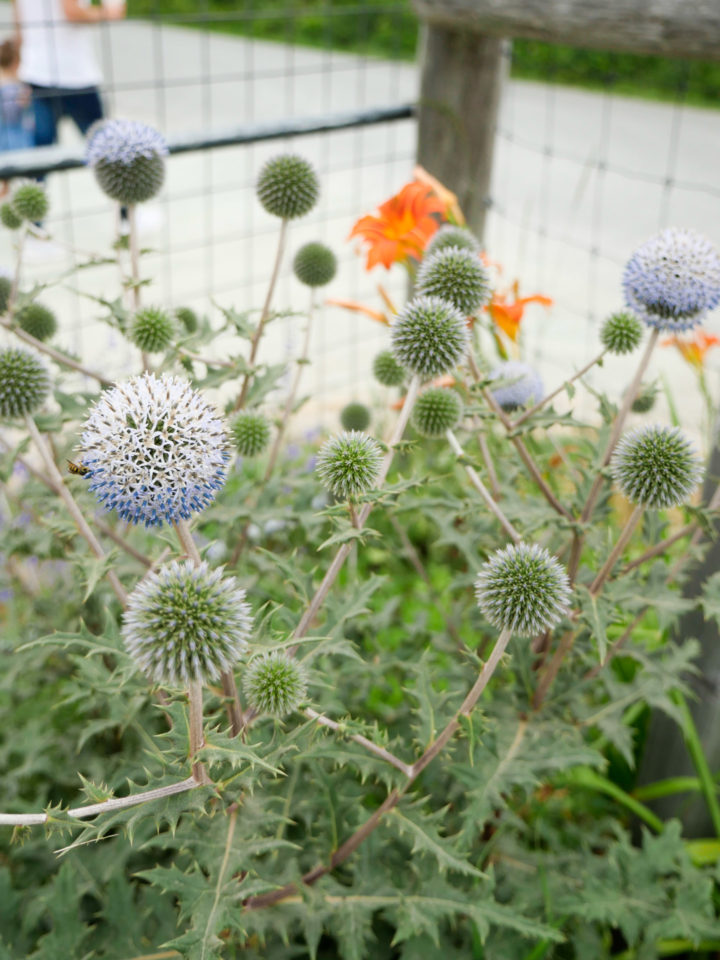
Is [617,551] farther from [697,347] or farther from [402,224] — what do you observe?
[697,347]

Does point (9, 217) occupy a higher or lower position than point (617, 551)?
higher

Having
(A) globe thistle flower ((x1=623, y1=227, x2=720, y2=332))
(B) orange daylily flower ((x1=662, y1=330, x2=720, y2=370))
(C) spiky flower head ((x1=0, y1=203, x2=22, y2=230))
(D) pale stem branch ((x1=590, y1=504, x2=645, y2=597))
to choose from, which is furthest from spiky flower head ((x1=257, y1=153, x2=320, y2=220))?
(B) orange daylily flower ((x1=662, y1=330, x2=720, y2=370))

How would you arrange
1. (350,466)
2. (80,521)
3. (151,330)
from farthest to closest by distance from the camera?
(151,330)
(80,521)
(350,466)

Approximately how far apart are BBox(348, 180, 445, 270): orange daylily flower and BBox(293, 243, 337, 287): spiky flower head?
0.72 ft

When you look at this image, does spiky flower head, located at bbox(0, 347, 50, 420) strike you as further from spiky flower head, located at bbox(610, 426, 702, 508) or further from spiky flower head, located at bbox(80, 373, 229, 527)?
spiky flower head, located at bbox(610, 426, 702, 508)

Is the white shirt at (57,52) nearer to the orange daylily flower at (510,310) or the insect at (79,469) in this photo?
the orange daylily flower at (510,310)

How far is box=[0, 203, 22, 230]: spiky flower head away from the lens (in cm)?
240

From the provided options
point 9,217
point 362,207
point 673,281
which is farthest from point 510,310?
point 362,207

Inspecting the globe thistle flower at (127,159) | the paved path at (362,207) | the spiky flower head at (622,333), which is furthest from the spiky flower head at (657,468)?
the paved path at (362,207)

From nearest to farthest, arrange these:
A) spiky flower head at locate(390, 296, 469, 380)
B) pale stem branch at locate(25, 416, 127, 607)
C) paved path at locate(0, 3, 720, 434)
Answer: pale stem branch at locate(25, 416, 127, 607) < spiky flower head at locate(390, 296, 469, 380) < paved path at locate(0, 3, 720, 434)

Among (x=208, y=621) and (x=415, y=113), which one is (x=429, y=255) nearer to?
(x=208, y=621)

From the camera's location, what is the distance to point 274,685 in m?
1.43

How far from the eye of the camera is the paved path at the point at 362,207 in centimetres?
515

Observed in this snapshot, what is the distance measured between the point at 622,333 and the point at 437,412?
0.49 m
